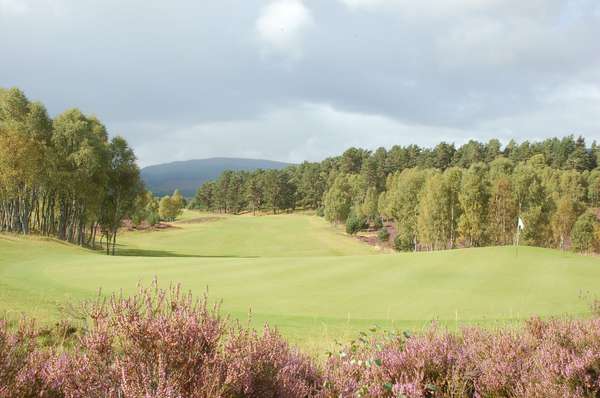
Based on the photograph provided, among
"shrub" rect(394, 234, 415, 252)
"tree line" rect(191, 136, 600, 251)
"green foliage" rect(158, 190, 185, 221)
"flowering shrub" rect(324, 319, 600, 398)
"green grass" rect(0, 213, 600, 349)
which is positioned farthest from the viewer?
"green foliage" rect(158, 190, 185, 221)

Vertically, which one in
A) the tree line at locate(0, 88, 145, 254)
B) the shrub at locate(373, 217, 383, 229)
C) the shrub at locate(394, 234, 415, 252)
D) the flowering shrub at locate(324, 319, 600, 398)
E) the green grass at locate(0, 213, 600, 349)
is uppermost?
the tree line at locate(0, 88, 145, 254)

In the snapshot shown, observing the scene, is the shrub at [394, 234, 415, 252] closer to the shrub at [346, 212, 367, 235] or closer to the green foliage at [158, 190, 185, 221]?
the shrub at [346, 212, 367, 235]

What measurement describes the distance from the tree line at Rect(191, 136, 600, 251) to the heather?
52.5m

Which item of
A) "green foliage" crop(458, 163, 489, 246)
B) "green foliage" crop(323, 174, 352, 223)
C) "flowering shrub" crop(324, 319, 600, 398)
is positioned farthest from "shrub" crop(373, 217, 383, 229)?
"flowering shrub" crop(324, 319, 600, 398)

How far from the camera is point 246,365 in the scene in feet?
12.7

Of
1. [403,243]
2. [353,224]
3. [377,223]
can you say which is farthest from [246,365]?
[377,223]

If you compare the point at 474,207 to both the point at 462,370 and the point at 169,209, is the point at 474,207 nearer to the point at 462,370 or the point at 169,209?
the point at 462,370

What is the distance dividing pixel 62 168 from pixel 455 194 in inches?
1772

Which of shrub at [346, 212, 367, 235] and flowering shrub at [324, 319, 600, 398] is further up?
flowering shrub at [324, 319, 600, 398]

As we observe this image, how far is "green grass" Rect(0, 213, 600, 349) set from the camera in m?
11.0

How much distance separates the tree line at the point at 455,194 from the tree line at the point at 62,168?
1476 inches

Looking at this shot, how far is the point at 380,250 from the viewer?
207 feet

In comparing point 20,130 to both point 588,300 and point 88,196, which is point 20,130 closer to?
point 88,196

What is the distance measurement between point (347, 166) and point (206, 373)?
424ft
